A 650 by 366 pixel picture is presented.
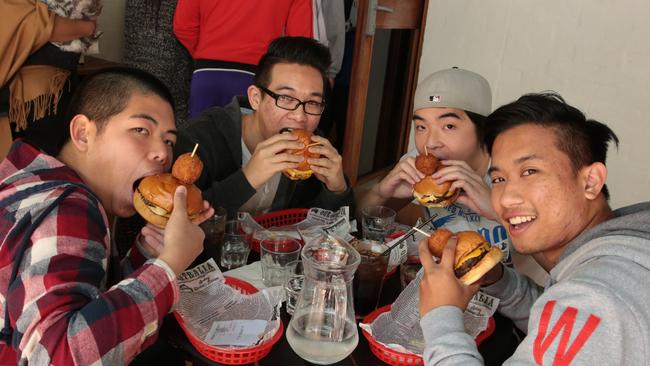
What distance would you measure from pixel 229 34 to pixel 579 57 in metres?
2.64

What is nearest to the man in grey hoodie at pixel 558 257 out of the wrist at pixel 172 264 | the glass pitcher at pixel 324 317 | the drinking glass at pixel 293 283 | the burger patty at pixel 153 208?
the glass pitcher at pixel 324 317

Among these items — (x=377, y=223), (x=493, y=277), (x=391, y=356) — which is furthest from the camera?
(x=377, y=223)

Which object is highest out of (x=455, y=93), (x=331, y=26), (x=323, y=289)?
(x=331, y=26)

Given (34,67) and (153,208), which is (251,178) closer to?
(153,208)

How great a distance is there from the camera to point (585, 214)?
5.06 feet

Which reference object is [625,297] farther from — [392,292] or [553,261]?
[392,292]

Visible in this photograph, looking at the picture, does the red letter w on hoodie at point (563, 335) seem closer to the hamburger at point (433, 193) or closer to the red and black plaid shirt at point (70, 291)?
the red and black plaid shirt at point (70, 291)

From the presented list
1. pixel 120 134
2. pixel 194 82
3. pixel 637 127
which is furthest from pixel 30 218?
pixel 637 127

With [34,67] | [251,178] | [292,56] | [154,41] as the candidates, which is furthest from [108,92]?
[154,41]

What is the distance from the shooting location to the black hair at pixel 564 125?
5.14 ft

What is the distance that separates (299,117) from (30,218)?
1.44 m

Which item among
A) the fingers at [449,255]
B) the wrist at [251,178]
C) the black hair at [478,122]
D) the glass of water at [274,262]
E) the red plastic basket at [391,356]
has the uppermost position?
the black hair at [478,122]

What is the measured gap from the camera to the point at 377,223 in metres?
2.23

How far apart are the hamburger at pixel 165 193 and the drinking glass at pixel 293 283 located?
1.24ft
